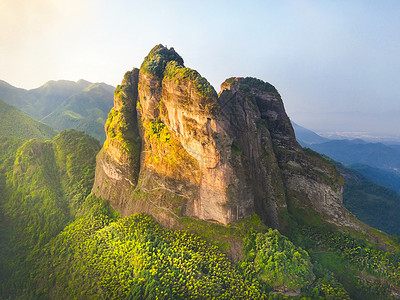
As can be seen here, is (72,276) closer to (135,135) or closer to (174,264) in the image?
(174,264)

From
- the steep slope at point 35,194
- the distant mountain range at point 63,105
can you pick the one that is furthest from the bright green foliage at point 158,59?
the distant mountain range at point 63,105

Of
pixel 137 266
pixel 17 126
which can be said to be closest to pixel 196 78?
pixel 137 266

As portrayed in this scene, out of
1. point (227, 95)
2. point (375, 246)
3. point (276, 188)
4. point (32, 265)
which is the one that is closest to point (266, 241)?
point (276, 188)

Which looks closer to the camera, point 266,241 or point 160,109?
point 266,241

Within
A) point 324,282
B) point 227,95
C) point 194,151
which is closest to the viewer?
Result: point 324,282

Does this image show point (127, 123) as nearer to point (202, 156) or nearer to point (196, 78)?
→ point (196, 78)

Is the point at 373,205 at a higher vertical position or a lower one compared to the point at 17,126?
lower

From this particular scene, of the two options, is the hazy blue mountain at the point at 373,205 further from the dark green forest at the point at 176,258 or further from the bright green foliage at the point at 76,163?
the bright green foliage at the point at 76,163

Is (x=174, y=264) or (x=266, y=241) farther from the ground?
(x=266, y=241)
